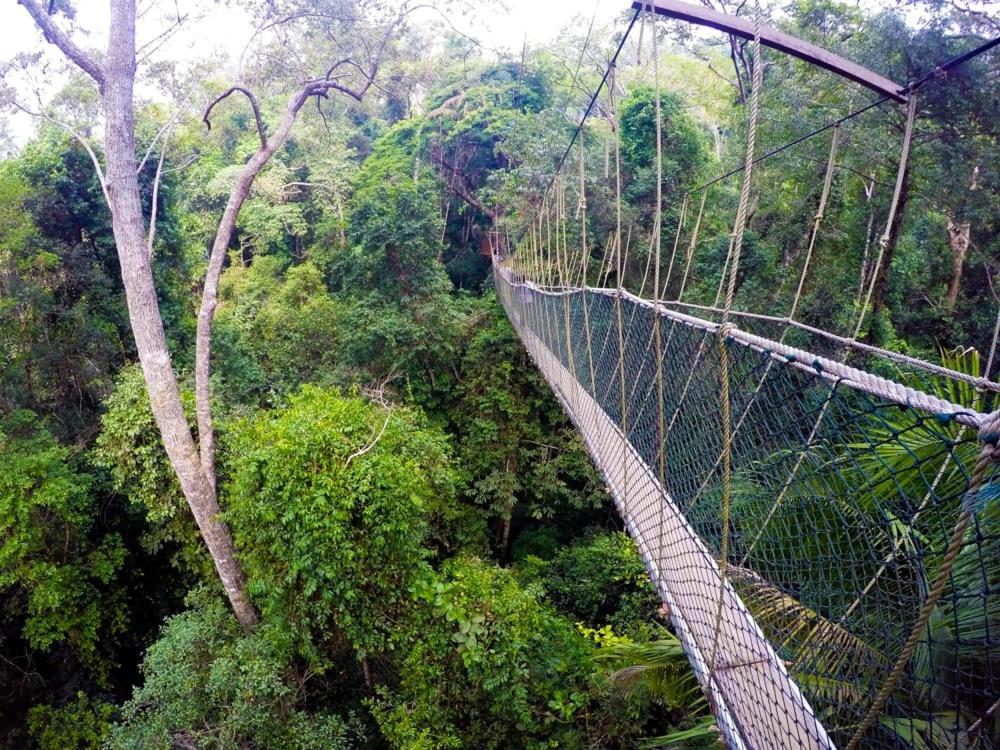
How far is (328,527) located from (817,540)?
220 centimetres

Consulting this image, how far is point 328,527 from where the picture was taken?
2.63 m

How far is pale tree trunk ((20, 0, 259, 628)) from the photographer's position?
3.20 m

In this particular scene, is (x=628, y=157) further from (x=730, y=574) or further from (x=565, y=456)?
(x=730, y=574)

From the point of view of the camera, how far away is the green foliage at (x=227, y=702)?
2664 millimetres

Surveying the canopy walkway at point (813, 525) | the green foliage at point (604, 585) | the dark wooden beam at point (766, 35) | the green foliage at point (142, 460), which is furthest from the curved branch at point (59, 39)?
the green foliage at point (604, 585)

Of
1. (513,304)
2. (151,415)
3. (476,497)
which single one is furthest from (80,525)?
(513,304)

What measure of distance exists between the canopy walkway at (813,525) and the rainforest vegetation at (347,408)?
47 centimetres

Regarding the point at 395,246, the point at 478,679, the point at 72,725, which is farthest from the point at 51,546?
the point at 395,246

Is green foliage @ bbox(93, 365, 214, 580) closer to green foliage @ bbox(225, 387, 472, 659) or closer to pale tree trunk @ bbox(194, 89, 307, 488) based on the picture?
pale tree trunk @ bbox(194, 89, 307, 488)

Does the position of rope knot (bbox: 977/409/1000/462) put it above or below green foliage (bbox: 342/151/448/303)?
below

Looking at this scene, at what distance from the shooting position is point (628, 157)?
662 centimetres

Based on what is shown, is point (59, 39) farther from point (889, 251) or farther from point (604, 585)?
point (889, 251)

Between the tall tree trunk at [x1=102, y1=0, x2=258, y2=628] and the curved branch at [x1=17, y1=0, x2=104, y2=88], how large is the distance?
0.07m

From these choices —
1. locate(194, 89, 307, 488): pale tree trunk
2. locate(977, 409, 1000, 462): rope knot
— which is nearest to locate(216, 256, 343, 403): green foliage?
locate(194, 89, 307, 488): pale tree trunk
